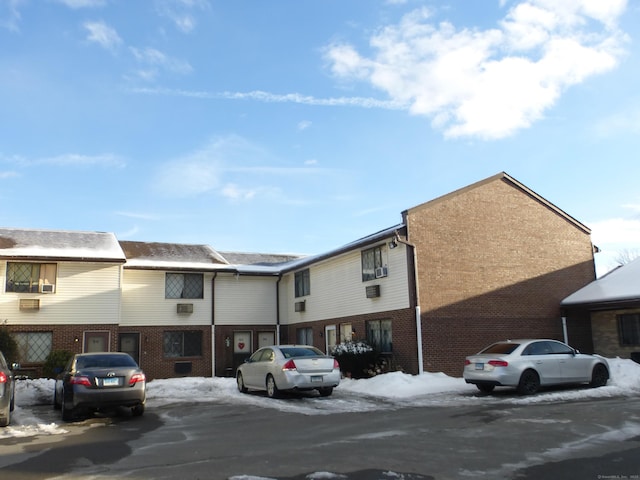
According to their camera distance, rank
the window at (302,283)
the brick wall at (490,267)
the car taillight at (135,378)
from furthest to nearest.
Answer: the window at (302,283)
the brick wall at (490,267)
the car taillight at (135,378)

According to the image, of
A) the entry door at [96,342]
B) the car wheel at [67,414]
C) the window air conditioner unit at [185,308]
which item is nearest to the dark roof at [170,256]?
the window air conditioner unit at [185,308]

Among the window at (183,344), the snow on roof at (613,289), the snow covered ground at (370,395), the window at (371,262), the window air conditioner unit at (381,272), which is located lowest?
the snow covered ground at (370,395)

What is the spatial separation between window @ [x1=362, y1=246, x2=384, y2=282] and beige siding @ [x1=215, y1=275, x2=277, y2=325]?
717 centimetres

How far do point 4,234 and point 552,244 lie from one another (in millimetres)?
21400

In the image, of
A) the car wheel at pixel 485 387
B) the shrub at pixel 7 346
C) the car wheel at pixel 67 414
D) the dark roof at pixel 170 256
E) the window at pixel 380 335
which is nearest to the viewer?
the car wheel at pixel 67 414

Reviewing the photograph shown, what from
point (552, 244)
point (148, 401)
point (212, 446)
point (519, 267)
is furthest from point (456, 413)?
→ point (552, 244)

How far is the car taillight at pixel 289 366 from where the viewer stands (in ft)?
50.0

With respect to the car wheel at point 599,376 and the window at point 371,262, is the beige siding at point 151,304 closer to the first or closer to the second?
the window at point 371,262

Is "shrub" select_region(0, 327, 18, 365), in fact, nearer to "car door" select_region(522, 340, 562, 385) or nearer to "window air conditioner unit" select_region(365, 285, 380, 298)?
"window air conditioner unit" select_region(365, 285, 380, 298)

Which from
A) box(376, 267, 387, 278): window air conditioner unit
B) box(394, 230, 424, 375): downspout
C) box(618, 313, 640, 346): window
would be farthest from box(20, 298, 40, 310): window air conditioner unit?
box(618, 313, 640, 346): window

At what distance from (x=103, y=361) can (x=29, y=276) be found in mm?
11705

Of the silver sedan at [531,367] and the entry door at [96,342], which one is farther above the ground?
the entry door at [96,342]

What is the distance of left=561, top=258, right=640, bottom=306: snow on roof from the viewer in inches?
782

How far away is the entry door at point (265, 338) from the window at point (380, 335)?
7.15 metres
